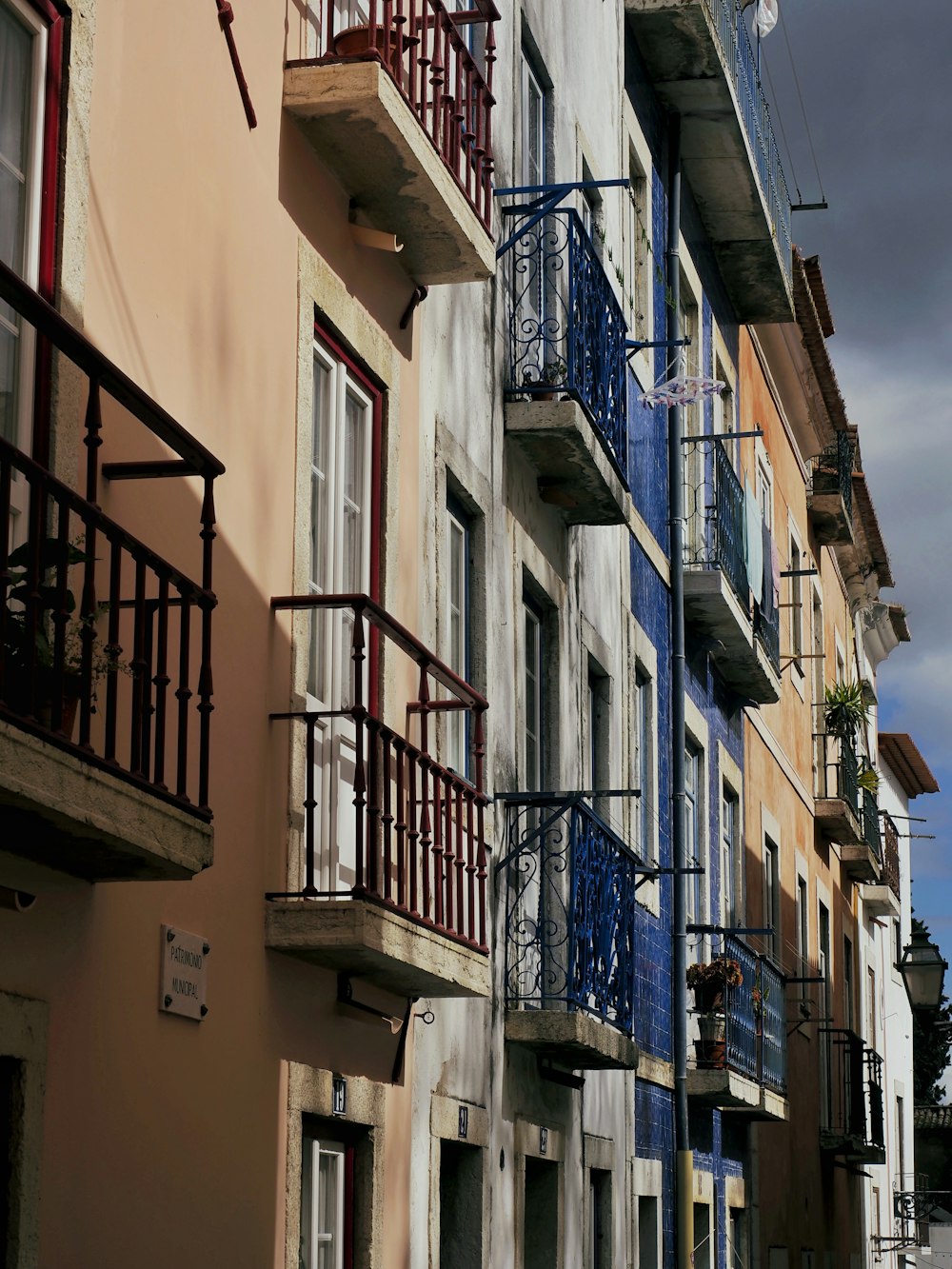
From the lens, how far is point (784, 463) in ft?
82.6

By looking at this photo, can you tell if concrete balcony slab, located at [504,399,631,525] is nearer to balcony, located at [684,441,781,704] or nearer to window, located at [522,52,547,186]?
window, located at [522,52,547,186]

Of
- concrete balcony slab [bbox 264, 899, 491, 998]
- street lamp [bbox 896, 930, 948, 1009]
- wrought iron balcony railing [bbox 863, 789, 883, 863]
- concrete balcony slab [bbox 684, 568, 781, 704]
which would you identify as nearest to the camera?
concrete balcony slab [bbox 264, 899, 491, 998]

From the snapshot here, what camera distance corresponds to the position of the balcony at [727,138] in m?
17.0

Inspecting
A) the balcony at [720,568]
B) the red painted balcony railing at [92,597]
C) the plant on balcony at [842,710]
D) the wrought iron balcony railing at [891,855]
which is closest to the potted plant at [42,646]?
the red painted balcony railing at [92,597]

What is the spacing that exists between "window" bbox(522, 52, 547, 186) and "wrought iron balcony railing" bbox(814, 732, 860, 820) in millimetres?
14587

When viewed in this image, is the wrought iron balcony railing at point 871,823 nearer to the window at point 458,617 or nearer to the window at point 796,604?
the window at point 796,604

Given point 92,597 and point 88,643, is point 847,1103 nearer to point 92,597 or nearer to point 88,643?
point 92,597

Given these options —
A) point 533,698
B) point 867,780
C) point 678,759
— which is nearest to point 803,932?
point 867,780

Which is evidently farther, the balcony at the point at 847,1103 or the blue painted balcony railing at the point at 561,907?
the balcony at the point at 847,1103

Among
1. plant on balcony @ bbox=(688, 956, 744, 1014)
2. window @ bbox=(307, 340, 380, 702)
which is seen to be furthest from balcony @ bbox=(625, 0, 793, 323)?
window @ bbox=(307, 340, 380, 702)

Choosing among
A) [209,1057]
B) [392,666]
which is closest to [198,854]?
[209,1057]

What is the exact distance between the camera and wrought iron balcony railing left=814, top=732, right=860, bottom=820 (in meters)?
27.5

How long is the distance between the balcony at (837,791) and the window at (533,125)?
14.4 metres

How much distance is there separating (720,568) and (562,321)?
4797 millimetres
